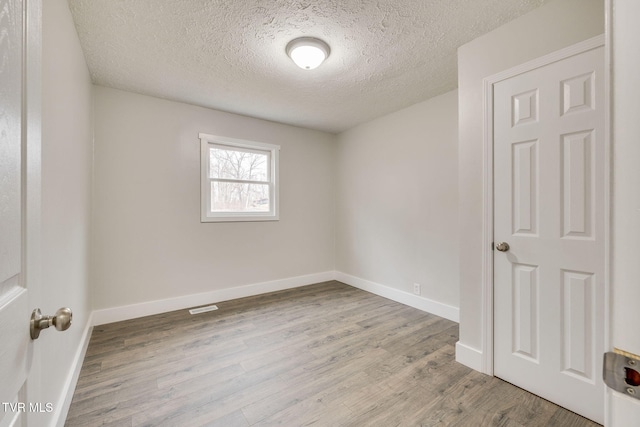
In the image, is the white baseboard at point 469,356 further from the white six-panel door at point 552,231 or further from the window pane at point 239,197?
the window pane at point 239,197

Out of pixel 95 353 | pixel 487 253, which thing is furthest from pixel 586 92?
pixel 95 353

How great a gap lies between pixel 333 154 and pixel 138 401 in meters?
4.01

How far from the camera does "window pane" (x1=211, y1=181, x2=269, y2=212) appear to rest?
3608 millimetres

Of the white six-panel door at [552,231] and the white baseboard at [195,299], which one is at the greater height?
the white six-panel door at [552,231]

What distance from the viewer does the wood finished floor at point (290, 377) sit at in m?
1.59

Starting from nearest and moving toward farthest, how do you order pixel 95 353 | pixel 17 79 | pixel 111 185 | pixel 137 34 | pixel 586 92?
pixel 17 79, pixel 586 92, pixel 137 34, pixel 95 353, pixel 111 185

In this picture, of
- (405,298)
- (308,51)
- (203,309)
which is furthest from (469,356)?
(203,309)

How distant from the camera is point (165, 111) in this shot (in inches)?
126

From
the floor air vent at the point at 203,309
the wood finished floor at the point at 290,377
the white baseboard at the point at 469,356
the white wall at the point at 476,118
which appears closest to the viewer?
the wood finished floor at the point at 290,377

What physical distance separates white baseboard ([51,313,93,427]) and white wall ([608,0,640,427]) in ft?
7.45

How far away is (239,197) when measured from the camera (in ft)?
12.5

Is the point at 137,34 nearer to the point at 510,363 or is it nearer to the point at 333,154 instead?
the point at 333,154

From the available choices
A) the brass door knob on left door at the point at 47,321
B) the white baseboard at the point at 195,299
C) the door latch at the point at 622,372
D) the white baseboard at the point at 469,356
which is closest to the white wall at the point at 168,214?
the white baseboard at the point at 195,299

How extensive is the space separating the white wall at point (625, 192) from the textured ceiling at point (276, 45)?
1.73 m
